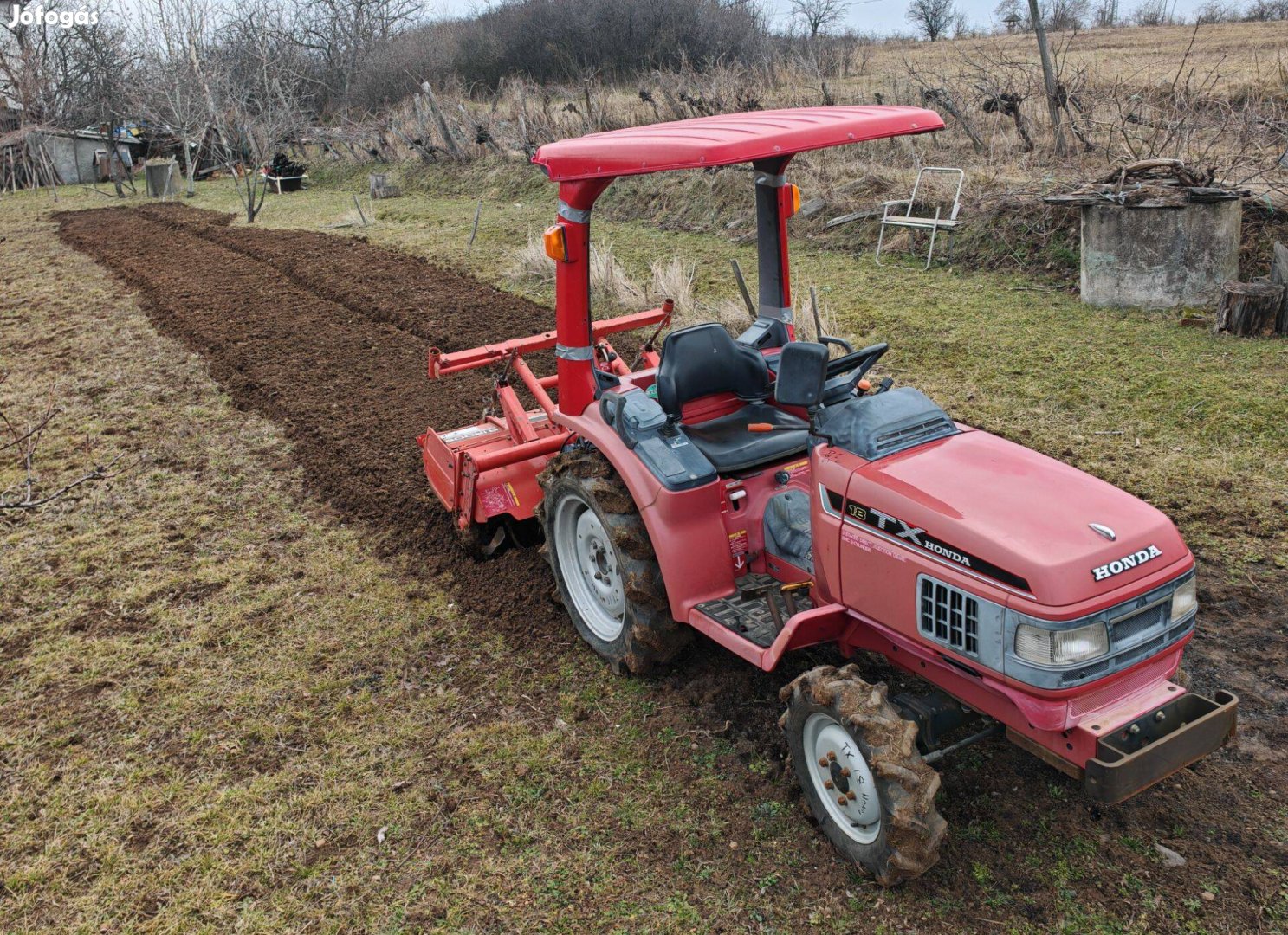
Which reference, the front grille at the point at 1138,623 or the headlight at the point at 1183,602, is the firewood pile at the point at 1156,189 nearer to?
the headlight at the point at 1183,602

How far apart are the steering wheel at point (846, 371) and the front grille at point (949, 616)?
86 centimetres

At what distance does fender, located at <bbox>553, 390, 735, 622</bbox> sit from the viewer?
3.72 meters

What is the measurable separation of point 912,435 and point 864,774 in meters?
1.11

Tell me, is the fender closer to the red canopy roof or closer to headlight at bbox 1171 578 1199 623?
the red canopy roof

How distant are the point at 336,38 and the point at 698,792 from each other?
3874 centimetres

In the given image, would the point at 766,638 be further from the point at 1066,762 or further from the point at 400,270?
the point at 400,270

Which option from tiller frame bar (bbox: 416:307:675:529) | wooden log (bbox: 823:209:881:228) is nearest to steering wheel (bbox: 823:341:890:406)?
tiller frame bar (bbox: 416:307:675:529)

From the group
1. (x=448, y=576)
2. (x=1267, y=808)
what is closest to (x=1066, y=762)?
(x=1267, y=808)

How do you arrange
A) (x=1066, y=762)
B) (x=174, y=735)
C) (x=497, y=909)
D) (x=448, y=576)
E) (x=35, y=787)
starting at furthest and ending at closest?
(x=448, y=576) < (x=174, y=735) < (x=35, y=787) < (x=497, y=909) < (x=1066, y=762)

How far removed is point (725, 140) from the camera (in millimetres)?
3154

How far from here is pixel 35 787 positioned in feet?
12.4

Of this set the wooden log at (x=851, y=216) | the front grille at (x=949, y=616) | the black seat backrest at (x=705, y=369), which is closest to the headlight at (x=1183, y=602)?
the front grille at (x=949, y=616)

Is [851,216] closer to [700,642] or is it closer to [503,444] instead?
[503,444]

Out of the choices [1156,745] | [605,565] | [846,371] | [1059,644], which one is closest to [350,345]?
[605,565]
